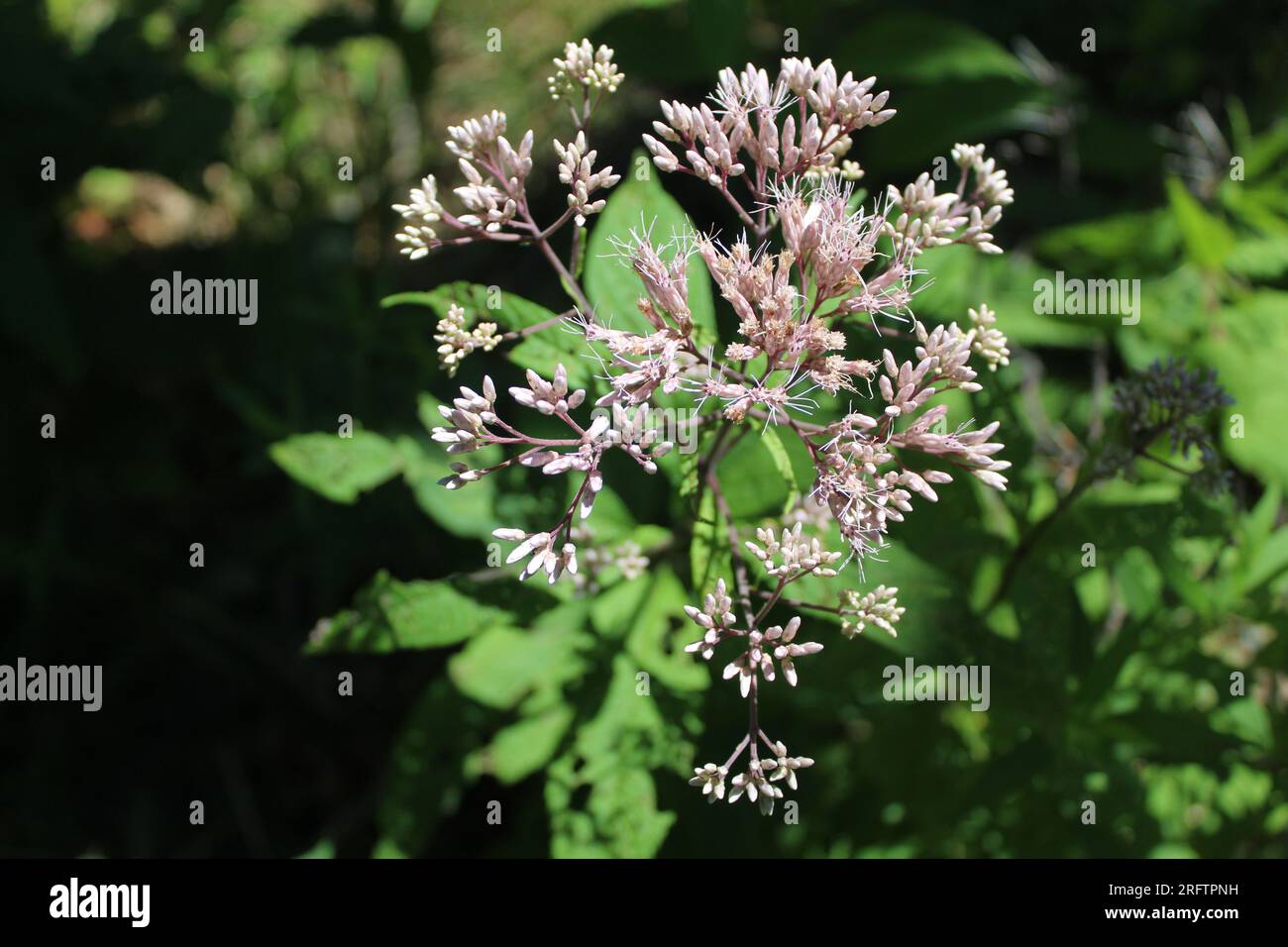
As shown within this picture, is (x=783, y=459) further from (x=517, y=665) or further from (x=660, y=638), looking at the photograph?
(x=517, y=665)

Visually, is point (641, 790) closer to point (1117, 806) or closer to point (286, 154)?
point (1117, 806)

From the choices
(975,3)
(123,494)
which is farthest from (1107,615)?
(123,494)

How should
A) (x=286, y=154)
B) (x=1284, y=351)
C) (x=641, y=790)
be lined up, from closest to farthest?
(x=641, y=790), (x=1284, y=351), (x=286, y=154)

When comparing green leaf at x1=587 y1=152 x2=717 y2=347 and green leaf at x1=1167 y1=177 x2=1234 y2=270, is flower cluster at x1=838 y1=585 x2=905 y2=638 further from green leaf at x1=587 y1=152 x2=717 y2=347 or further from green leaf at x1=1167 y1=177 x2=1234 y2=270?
green leaf at x1=1167 y1=177 x2=1234 y2=270

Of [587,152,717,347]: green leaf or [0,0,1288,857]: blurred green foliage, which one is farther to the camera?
[0,0,1288,857]: blurred green foliage

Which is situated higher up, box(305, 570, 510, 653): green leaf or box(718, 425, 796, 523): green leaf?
box(718, 425, 796, 523): green leaf

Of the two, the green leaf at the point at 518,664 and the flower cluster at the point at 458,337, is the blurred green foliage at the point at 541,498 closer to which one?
the green leaf at the point at 518,664

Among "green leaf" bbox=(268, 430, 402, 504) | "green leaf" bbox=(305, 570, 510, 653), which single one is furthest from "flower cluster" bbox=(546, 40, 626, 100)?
"green leaf" bbox=(305, 570, 510, 653)
